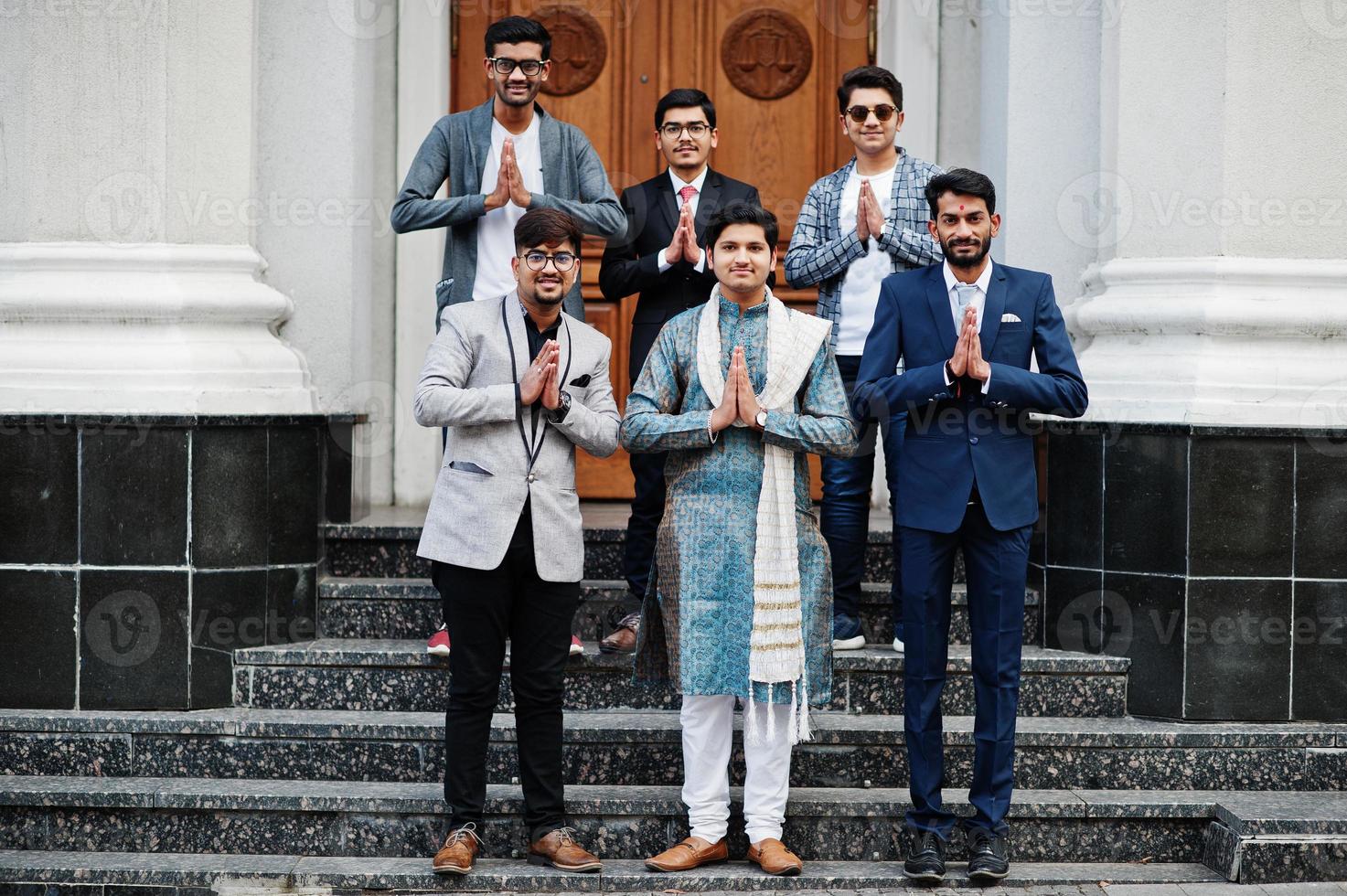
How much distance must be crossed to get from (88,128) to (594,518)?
2.61 meters

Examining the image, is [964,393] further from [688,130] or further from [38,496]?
[38,496]

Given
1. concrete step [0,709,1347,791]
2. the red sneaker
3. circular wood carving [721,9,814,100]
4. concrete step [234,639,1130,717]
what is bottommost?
concrete step [0,709,1347,791]

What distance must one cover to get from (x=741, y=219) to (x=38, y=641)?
2941mm

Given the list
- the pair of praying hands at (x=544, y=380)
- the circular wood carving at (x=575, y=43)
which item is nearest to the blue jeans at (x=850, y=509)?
the pair of praying hands at (x=544, y=380)

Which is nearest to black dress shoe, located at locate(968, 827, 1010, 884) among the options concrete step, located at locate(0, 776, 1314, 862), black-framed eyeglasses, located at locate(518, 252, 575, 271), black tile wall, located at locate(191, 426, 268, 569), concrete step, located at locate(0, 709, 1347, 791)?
concrete step, located at locate(0, 776, 1314, 862)

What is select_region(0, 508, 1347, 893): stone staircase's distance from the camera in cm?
469

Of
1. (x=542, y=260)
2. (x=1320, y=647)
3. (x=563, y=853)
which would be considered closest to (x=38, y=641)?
(x=563, y=853)

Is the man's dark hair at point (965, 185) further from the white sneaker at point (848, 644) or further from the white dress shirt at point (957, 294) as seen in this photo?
the white sneaker at point (848, 644)

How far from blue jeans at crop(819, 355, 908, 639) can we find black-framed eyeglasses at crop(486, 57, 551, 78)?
1.49 m

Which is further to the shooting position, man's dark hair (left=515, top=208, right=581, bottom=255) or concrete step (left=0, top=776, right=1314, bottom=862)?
concrete step (left=0, top=776, right=1314, bottom=862)

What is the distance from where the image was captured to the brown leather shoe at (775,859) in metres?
4.54

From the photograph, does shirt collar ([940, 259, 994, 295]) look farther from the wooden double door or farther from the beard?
the wooden double door

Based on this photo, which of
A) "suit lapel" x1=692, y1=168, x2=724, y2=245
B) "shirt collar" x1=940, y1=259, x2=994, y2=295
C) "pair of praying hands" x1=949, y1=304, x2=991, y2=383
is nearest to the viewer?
"pair of praying hands" x1=949, y1=304, x2=991, y2=383

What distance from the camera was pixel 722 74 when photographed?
281 inches
